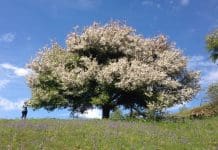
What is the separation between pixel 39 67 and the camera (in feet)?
177

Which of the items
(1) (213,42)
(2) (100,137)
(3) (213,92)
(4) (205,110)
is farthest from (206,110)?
(2) (100,137)

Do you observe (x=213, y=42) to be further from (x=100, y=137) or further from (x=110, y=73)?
(x=100, y=137)

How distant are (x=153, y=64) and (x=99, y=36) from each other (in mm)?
5901

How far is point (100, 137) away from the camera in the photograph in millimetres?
30625

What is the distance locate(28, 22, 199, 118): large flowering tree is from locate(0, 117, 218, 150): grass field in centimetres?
1190

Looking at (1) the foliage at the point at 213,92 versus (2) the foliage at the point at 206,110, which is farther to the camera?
(1) the foliage at the point at 213,92

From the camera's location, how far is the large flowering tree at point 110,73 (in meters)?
50.0

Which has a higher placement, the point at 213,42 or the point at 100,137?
the point at 213,42

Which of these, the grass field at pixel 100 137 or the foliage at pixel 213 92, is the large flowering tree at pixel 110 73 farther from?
the grass field at pixel 100 137

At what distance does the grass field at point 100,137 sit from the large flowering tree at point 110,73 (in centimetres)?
1190

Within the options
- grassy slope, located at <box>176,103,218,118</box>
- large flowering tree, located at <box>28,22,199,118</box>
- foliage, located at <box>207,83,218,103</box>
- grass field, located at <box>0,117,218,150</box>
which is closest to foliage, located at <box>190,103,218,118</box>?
grassy slope, located at <box>176,103,218,118</box>

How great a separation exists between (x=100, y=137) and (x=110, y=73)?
19.4 m

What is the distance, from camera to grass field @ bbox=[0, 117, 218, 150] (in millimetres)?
27875

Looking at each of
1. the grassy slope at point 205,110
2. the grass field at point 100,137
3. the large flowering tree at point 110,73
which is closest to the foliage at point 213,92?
the grassy slope at point 205,110
